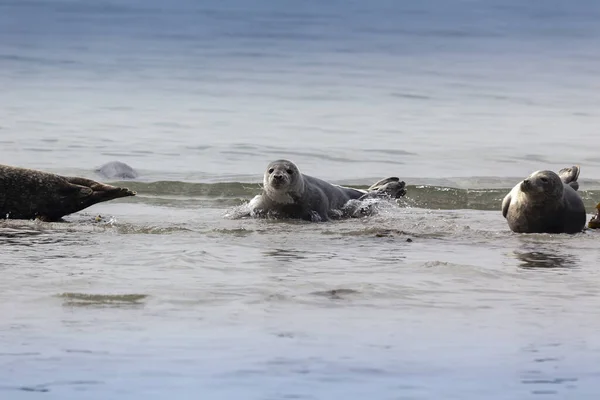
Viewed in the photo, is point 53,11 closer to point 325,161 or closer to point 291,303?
point 325,161

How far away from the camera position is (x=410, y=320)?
7.95m

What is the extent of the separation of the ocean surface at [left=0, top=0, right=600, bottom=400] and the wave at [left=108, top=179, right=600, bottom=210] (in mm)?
48

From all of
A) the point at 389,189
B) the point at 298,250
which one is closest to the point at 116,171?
the point at 389,189

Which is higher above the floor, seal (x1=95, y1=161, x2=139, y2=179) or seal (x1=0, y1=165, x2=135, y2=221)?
seal (x1=95, y1=161, x2=139, y2=179)

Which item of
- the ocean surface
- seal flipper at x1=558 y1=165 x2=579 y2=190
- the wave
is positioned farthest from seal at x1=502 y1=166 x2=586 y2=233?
the wave

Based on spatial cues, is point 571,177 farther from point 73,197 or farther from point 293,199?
point 73,197

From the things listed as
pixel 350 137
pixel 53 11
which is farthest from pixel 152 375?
pixel 53 11

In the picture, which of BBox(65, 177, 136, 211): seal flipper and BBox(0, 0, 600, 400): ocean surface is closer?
BBox(0, 0, 600, 400): ocean surface

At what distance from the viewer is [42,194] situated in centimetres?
1195

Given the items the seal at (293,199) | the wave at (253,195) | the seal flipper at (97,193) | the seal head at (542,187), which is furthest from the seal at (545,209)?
the wave at (253,195)

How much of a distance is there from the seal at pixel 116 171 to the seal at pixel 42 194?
547 cm

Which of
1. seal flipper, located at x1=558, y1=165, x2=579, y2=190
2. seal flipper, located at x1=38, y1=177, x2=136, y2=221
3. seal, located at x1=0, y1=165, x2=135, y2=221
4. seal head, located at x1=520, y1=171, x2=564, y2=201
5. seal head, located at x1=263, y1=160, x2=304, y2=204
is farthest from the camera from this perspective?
seal flipper, located at x1=558, y1=165, x2=579, y2=190

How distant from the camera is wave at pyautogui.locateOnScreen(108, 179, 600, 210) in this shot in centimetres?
1562

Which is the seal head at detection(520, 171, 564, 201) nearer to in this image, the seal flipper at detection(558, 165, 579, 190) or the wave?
the seal flipper at detection(558, 165, 579, 190)
